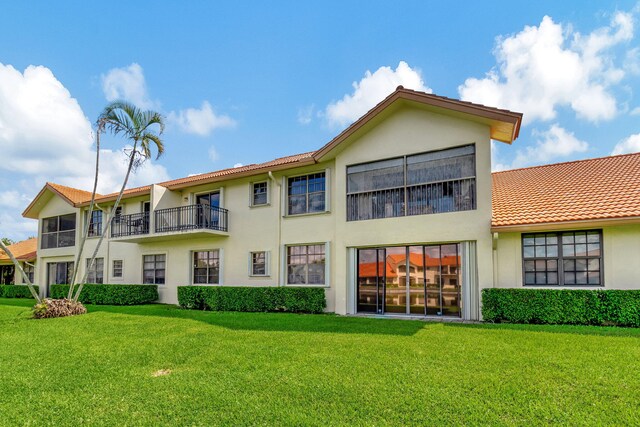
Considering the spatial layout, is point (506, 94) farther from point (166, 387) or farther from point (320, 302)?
point (166, 387)

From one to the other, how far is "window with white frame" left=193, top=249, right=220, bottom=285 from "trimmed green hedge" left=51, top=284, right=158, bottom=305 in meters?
2.61

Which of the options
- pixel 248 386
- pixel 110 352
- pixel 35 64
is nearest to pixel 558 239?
pixel 248 386

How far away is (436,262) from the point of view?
12453 mm

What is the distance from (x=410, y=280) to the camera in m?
12.8

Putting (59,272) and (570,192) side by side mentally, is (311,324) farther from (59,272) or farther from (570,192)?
(59,272)

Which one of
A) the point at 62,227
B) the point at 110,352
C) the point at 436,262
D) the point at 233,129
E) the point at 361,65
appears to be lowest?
the point at 110,352

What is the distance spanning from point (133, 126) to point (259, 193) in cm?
544

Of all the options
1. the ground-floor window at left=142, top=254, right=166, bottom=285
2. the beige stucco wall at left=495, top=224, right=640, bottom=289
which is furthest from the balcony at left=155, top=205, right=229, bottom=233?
the beige stucco wall at left=495, top=224, right=640, bottom=289

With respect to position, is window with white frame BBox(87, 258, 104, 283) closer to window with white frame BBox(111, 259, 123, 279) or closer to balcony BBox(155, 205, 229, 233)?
window with white frame BBox(111, 259, 123, 279)

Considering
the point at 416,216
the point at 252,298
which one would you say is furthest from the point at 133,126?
the point at 416,216

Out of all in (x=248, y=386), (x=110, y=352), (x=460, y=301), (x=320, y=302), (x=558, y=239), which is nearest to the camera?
(x=248, y=386)

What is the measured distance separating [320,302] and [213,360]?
22.8 ft

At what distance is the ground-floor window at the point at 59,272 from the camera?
24.3 m

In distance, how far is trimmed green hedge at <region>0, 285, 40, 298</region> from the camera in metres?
25.2
